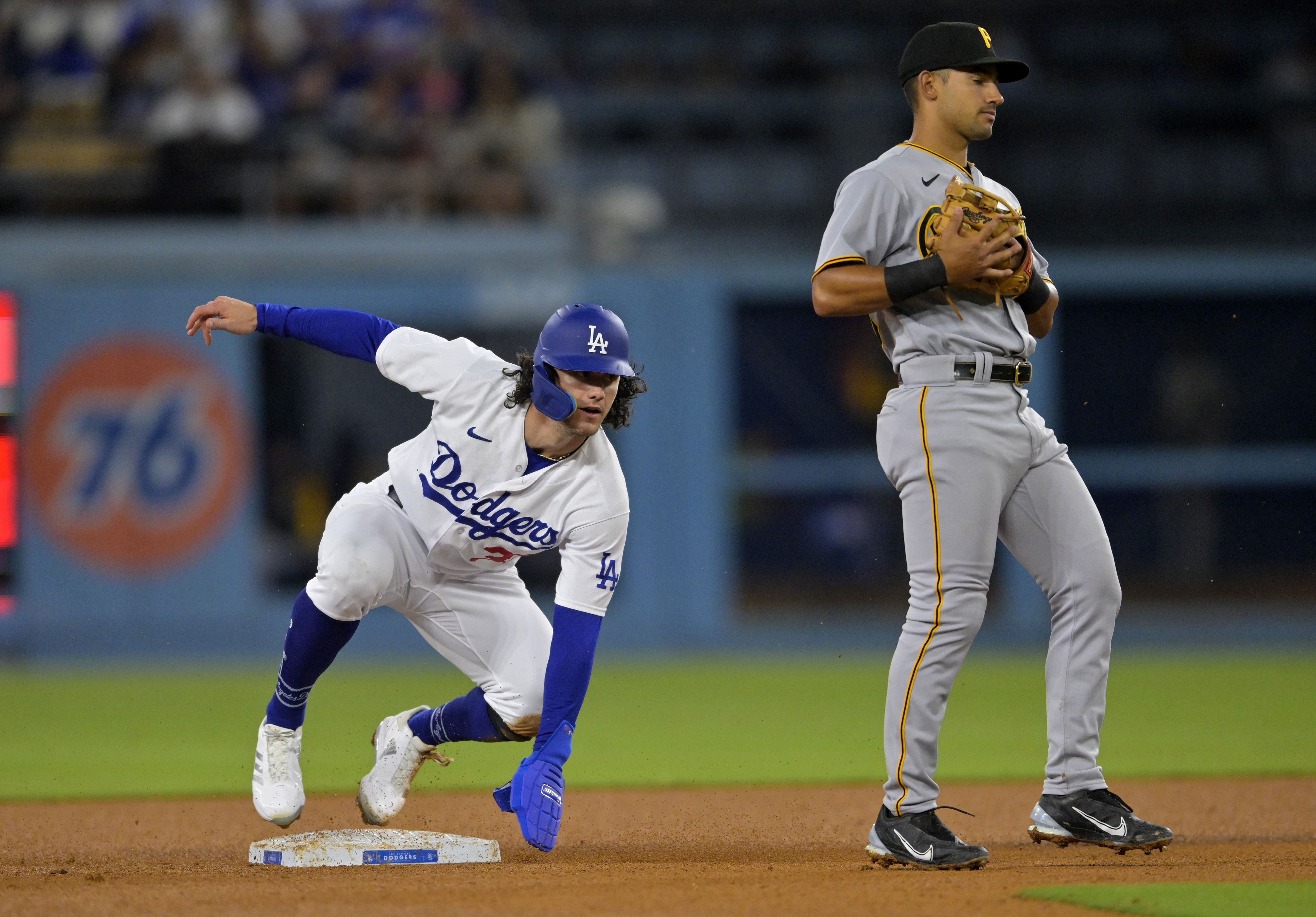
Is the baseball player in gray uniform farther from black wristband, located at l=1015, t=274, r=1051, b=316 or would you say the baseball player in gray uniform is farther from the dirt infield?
the dirt infield

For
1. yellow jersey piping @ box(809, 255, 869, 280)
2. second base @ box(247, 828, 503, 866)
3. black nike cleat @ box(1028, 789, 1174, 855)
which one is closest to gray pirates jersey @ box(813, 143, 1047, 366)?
yellow jersey piping @ box(809, 255, 869, 280)

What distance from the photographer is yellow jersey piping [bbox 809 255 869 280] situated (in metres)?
3.86

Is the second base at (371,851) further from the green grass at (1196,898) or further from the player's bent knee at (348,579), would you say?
the green grass at (1196,898)

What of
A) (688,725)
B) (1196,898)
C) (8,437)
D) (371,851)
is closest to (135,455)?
(8,437)

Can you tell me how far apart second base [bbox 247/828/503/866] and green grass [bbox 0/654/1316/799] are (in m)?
1.50

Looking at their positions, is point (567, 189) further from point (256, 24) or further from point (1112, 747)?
point (1112, 747)

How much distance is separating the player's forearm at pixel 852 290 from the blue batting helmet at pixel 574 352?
532 mm

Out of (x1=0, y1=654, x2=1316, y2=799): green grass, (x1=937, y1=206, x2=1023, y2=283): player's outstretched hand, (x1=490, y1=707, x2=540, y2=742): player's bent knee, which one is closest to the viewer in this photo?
(x1=937, y1=206, x2=1023, y2=283): player's outstretched hand

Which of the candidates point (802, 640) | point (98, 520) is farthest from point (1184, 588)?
point (98, 520)

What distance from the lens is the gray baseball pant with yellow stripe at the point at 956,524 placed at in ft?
12.4

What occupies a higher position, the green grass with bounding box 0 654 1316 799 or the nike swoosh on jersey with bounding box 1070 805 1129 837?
the nike swoosh on jersey with bounding box 1070 805 1129 837

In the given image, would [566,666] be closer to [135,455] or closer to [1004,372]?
[1004,372]

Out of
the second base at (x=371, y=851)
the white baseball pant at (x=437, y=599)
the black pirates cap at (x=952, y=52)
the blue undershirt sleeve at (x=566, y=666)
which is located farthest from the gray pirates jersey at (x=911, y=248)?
the second base at (x=371, y=851)

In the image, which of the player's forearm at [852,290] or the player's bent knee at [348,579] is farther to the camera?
the player's bent knee at [348,579]
